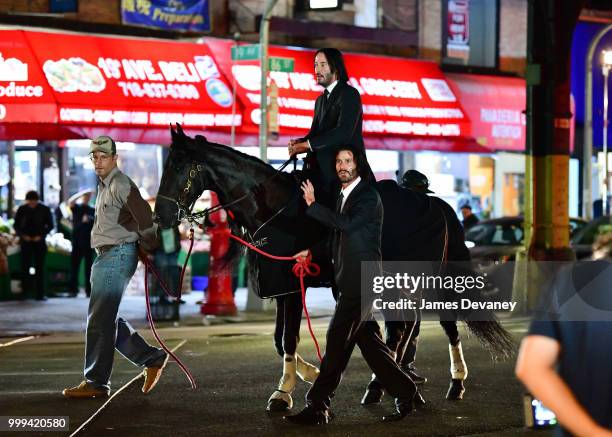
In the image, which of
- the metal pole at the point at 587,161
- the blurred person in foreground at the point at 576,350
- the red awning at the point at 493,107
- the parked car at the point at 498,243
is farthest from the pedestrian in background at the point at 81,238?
the blurred person in foreground at the point at 576,350

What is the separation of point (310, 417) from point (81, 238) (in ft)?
43.9

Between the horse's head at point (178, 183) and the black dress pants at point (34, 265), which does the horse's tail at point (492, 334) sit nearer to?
the horse's head at point (178, 183)

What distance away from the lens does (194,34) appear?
2492 centimetres

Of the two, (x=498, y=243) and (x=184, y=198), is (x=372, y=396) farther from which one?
(x=498, y=243)

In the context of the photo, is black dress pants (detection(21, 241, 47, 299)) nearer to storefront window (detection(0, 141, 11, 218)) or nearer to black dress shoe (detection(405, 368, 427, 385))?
storefront window (detection(0, 141, 11, 218))

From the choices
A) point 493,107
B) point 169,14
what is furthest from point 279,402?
point 493,107

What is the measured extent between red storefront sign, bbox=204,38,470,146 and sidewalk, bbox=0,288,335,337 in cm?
420

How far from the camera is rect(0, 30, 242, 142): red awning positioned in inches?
846

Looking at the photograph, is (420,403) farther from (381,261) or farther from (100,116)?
(100,116)

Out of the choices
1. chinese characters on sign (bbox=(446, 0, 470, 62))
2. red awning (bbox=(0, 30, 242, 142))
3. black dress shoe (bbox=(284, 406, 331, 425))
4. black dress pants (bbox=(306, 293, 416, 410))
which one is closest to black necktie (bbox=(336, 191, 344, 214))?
black dress pants (bbox=(306, 293, 416, 410))

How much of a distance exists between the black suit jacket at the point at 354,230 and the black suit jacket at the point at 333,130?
0.59m

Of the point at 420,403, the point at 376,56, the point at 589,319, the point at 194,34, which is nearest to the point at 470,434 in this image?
the point at 420,403

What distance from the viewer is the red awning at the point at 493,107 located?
28.1 metres

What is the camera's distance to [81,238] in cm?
2153
